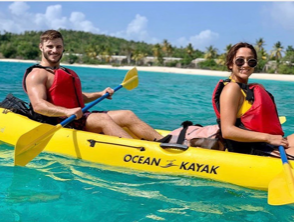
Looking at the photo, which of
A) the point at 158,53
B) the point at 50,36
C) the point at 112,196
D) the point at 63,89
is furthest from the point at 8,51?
the point at 112,196

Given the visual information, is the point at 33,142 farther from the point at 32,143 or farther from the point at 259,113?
the point at 259,113

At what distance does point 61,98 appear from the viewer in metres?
3.58

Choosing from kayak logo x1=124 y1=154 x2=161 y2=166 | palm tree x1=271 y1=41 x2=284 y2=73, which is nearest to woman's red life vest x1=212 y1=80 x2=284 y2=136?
kayak logo x1=124 y1=154 x2=161 y2=166

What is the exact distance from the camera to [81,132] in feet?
11.5

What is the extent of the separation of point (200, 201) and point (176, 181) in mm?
374

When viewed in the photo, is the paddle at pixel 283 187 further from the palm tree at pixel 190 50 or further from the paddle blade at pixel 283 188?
the palm tree at pixel 190 50


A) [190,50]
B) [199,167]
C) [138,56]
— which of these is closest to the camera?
[199,167]

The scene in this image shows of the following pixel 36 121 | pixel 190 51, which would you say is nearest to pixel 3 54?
pixel 190 51

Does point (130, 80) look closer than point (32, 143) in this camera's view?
No

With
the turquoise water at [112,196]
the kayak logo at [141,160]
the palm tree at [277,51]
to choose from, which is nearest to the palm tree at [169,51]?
the palm tree at [277,51]

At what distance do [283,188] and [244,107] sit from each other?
0.71 m

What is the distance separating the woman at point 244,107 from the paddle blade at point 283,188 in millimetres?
307

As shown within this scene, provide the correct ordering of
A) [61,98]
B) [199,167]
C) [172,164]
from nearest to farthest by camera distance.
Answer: [199,167]
[172,164]
[61,98]

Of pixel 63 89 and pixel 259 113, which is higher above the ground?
pixel 63 89
